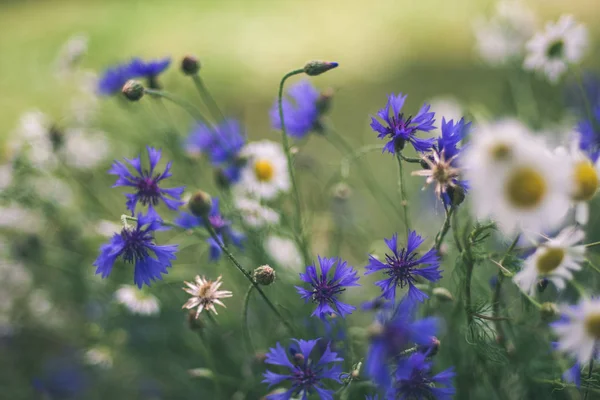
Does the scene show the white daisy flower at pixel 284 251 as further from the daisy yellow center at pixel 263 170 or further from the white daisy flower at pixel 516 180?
the white daisy flower at pixel 516 180

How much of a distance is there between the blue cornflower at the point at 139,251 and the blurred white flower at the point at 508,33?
0.65m

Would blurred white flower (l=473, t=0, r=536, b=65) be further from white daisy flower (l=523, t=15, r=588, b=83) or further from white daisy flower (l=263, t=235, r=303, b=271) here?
white daisy flower (l=263, t=235, r=303, b=271)

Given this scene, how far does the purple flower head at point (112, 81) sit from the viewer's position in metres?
0.73

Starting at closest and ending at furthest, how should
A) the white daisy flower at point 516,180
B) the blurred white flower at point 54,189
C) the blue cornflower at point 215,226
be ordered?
the white daisy flower at point 516,180 < the blue cornflower at point 215,226 < the blurred white flower at point 54,189

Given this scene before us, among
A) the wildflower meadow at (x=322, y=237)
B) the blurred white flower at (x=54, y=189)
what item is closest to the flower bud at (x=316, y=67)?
the wildflower meadow at (x=322, y=237)

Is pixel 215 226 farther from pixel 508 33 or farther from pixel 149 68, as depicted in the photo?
pixel 508 33

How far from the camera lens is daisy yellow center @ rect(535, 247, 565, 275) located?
0.40 metres

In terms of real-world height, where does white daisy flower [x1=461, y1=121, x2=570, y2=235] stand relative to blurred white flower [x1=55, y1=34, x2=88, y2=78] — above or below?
below

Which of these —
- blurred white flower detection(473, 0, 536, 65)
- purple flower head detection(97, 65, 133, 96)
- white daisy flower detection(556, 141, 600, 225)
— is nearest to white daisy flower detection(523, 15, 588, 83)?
blurred white flower detection(473, 0, 536, 65)

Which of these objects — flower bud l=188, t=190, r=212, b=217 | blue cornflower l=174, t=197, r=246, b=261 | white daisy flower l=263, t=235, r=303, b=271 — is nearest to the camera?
flower bud l=188, t=190, r=212, b=217

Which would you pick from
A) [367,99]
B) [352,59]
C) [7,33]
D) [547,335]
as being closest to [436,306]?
[547,335]

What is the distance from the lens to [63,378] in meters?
0.85

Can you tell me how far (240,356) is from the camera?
75 cm

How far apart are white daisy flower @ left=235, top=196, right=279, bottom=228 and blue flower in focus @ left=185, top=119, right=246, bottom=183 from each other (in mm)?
33
